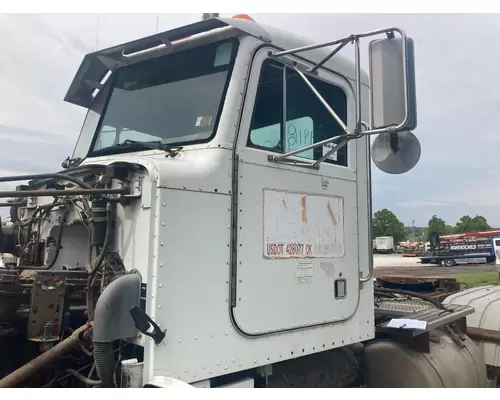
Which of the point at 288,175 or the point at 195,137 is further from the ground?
the point at 195,137

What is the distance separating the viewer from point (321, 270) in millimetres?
3242

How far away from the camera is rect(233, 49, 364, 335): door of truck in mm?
2857

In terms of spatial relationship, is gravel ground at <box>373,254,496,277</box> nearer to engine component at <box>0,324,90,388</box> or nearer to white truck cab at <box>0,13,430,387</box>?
white truck cab at <box>0,13,430,387</box>

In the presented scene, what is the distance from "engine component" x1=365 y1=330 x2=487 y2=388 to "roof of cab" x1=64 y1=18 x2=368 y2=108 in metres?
2.16

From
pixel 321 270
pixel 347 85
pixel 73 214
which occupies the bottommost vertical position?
pixel 321 270

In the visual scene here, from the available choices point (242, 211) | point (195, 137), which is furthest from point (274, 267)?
point (195, 137)

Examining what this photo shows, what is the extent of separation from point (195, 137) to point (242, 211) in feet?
1.79

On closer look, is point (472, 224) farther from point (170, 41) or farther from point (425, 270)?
point (170, 41)

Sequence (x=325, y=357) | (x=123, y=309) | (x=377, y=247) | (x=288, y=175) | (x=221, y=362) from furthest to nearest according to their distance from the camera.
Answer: (x=377, y=247) < (x=325, y=357) < (x=288, y=175) < (x=221, y=362) < (x=123, y=309)

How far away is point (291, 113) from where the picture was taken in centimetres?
326

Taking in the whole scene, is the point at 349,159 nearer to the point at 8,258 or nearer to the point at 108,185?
the point at 108,185

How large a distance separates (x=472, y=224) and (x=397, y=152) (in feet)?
254

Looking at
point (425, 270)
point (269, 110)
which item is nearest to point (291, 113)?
point (269, 110)

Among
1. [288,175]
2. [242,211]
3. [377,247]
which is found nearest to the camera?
[242,211]
